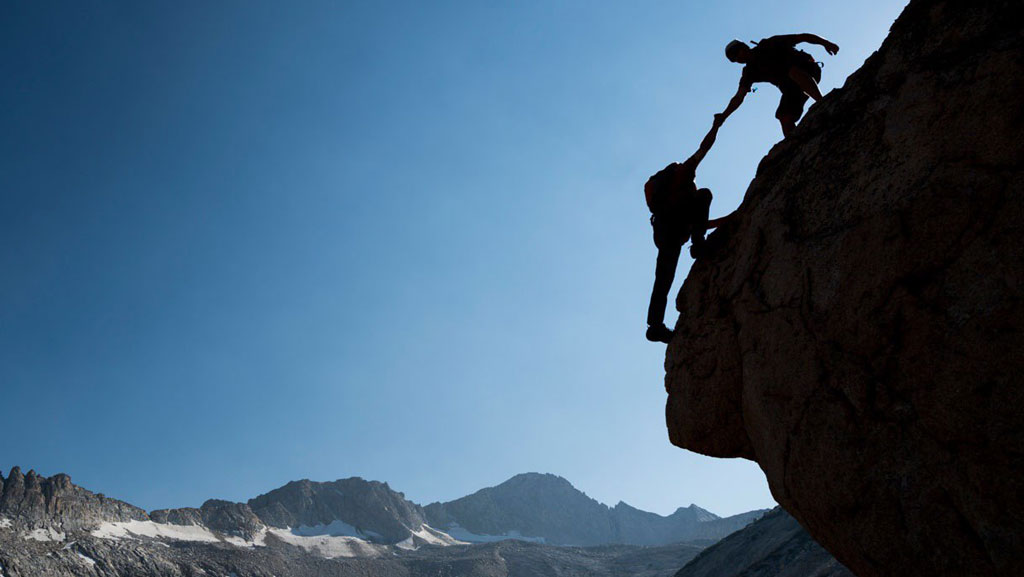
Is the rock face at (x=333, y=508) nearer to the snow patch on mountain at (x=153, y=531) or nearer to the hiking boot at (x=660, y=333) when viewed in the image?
the snow patch on mountain at (x=153, y=531)

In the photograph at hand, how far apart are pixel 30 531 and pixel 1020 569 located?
134m

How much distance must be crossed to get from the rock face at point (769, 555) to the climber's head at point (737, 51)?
58.7ft

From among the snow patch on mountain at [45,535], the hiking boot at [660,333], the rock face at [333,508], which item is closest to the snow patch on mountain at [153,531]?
the snow patch on mountain at [45,535]

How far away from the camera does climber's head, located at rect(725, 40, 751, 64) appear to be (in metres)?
6.75

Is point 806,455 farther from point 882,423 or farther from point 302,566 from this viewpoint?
point 302,566

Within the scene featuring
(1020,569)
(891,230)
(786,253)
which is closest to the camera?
(1020,569)

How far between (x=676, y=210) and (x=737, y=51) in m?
1.83

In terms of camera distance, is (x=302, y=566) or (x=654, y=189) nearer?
(x=654, y=189)

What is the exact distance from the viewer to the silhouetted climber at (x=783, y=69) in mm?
6617

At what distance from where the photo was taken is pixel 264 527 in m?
153

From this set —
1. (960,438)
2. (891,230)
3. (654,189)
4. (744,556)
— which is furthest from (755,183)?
(744,556)

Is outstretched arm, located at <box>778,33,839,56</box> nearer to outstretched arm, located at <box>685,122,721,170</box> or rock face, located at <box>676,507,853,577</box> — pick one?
outstretched arm, located at <box>685,122,721,170</box>

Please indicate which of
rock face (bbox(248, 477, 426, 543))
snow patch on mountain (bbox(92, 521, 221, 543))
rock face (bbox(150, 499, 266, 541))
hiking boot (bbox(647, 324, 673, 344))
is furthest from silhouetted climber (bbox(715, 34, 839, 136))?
rock face (bbox(248, 477, 426, 543))

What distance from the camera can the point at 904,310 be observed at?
4141mm
